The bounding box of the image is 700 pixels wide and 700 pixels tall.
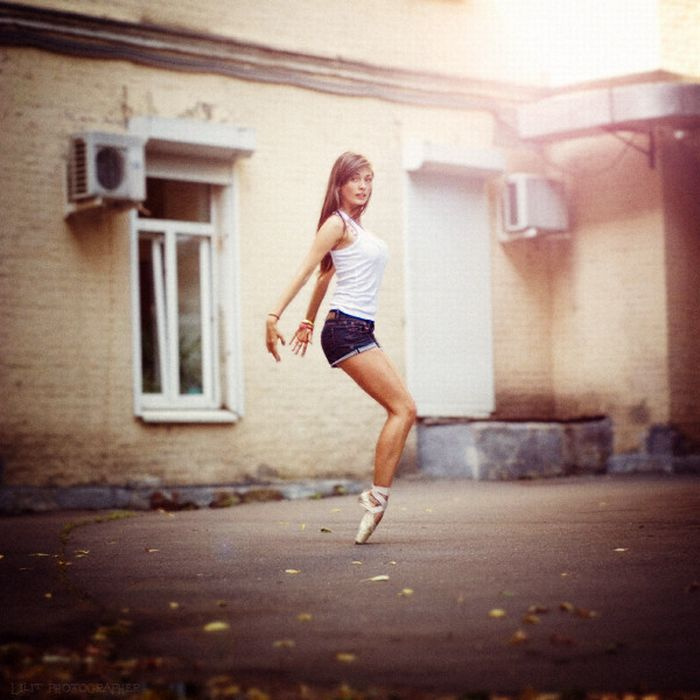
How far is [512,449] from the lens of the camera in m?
13.8

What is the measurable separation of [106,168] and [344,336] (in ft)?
16.1

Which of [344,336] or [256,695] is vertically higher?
[344,336]

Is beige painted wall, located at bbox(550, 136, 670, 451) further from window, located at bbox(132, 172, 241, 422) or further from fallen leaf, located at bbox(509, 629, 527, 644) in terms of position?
fallen leaf, located at bbox(509, 629, 527, 644)

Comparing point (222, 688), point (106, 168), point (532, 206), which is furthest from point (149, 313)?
point (222, 688)

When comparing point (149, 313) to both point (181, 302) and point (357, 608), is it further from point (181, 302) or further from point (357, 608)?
point (357, 608)

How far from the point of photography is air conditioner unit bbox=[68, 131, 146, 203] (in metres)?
11.7

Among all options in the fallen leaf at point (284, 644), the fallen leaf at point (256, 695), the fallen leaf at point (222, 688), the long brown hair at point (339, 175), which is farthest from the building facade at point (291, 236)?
the fallen leaf at point (256, 695)

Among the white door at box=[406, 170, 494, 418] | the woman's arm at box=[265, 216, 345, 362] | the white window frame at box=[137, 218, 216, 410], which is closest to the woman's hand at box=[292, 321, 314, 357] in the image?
the woman's arm at box=[265, 216, 345, 362]

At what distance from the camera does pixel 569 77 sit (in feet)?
49.8

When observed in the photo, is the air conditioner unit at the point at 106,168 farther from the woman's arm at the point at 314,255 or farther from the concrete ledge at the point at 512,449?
the woman's arm at the point at 314,255

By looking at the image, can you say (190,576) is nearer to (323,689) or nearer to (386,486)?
(386,486)

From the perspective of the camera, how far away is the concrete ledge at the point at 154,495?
456 inches

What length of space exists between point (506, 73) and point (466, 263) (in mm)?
2166

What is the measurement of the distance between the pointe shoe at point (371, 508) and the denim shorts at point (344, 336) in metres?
0.75
